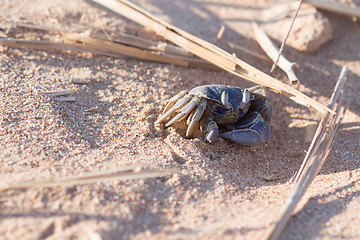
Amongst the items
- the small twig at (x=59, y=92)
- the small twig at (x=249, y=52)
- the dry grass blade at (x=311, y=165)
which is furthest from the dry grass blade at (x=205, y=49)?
the small twig at (x=59, y=92)

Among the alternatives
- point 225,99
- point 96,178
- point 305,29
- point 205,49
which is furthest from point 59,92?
point 305,29

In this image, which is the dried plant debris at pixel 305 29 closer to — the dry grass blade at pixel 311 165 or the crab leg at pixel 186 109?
the dry grass blade at pixel 311 165

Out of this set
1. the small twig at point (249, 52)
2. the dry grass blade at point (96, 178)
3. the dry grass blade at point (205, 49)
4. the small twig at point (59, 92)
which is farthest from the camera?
the small twig at point (249, 52)

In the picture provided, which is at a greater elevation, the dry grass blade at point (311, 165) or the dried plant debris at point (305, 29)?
the dried plant debris at point (305, 29)

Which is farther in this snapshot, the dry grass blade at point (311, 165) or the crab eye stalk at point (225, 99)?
the crab eye stalk at point (225, 99)

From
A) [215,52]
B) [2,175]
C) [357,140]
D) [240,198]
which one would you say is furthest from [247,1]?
[2,175]

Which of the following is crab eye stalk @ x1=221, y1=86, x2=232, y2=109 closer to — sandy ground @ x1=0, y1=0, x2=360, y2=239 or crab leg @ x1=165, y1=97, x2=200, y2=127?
crab leg @ x1=165, y1=97, x2=200, y2=127

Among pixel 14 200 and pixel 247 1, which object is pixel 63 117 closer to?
pixel 14 200
